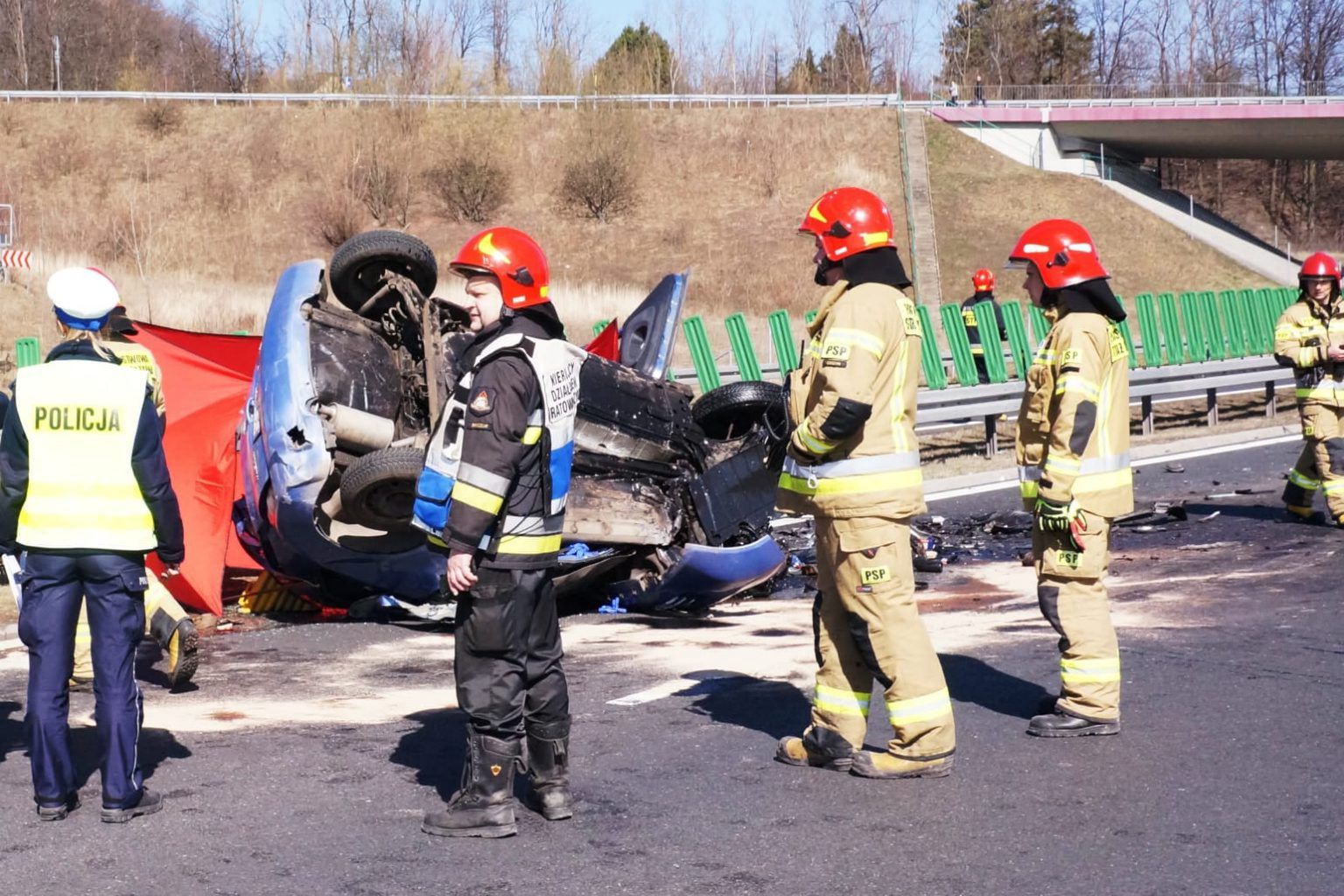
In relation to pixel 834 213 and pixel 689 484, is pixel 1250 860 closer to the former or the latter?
pixel 834 213

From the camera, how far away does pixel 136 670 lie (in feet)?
23.1

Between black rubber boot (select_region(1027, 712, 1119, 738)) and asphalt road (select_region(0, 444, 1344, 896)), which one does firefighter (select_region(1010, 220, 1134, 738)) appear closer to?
black rubber boot (select_region(1027, 712, 1119, 738))

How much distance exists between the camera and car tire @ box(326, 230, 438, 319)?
9.11 meters

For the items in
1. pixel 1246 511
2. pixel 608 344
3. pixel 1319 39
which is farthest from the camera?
pixel 1319 39

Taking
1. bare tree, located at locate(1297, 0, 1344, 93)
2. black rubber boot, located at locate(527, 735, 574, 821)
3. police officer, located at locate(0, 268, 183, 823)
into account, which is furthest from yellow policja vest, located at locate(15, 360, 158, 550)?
bare tree, located at locate(1297, 0, 1344, 93)

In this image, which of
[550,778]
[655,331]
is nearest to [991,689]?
[550,778]

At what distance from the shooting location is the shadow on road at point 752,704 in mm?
5863

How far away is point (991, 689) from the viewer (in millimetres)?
6355

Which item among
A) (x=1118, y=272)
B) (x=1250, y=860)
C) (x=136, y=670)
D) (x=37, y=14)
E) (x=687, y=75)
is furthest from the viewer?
(x=37, y=14)

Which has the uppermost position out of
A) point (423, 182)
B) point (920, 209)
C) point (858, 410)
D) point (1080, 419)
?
point (423, 182)

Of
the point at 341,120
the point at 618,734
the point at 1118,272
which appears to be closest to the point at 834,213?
the point at 618,734

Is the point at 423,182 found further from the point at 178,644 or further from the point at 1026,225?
the point at 178,644

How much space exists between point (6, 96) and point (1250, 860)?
176ft

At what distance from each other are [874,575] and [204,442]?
209 inches
